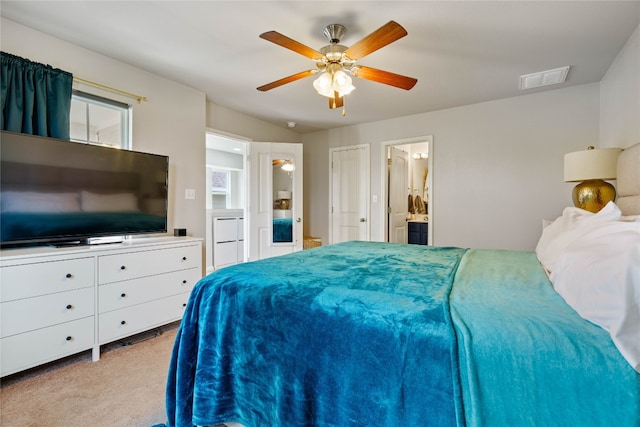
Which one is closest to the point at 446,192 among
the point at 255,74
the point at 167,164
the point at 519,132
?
the point at 519,132

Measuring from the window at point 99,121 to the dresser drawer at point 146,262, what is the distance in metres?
1.10

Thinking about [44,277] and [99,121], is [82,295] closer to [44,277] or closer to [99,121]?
[44,277]

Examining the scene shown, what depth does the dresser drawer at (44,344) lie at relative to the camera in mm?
1830

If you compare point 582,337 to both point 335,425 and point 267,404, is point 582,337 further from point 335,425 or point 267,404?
point 267,404

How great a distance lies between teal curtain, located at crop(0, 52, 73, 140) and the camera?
209 centimetres

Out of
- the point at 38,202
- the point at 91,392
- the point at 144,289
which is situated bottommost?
the point at 91,392

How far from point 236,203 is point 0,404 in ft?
18.0

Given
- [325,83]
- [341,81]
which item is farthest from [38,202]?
[341,81]

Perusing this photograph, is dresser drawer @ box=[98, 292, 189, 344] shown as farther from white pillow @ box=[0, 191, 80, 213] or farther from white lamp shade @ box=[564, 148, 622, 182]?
white lamp shade @ box=[564, 148, 622, 182]

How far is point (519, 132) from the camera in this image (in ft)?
11.9

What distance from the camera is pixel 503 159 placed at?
3.72 metres

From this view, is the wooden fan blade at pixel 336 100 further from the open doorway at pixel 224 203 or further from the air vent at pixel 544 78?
the open doorway at pixel 224 203

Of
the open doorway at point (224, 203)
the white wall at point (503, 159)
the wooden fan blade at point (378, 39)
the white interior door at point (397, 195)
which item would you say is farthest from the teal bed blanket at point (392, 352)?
the open doorway at point (224, 203)

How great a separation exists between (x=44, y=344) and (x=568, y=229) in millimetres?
3349
